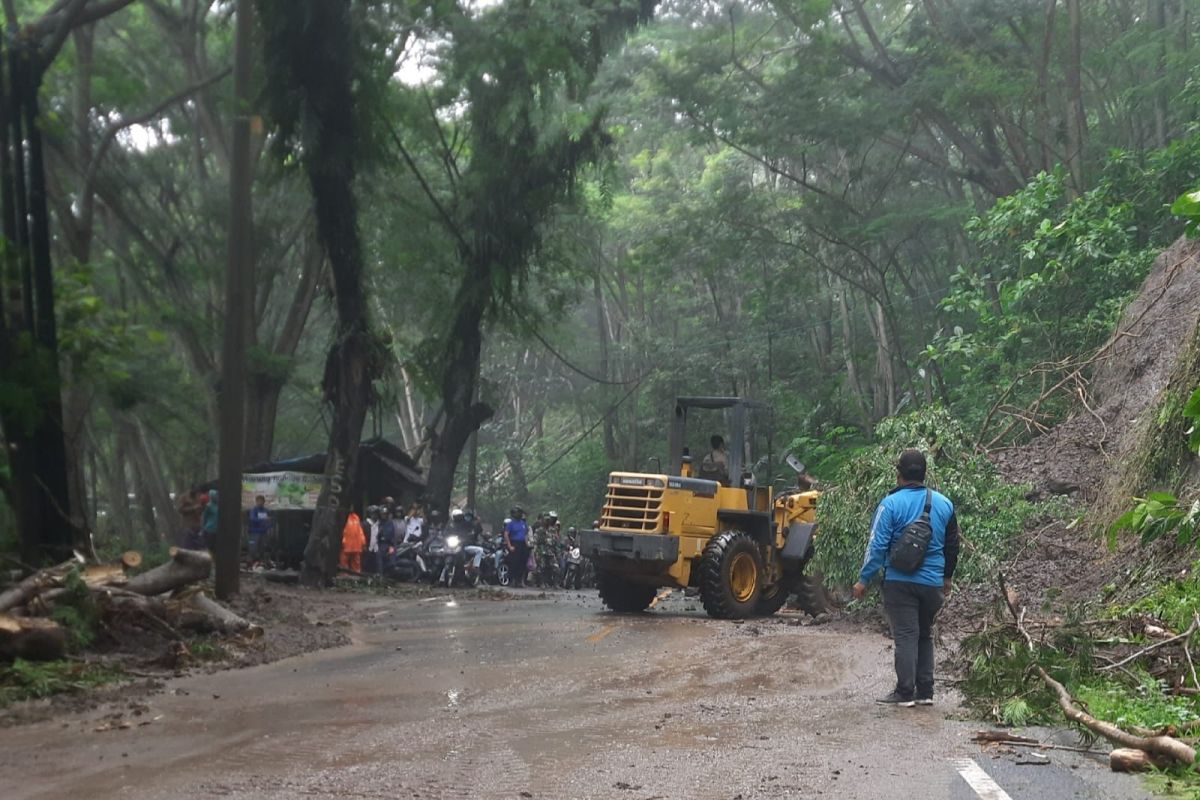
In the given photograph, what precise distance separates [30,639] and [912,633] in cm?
688

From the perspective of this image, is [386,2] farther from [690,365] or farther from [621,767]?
[690,365]

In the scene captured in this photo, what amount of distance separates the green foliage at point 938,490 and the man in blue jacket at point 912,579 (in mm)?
5020

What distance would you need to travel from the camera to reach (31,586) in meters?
12.3

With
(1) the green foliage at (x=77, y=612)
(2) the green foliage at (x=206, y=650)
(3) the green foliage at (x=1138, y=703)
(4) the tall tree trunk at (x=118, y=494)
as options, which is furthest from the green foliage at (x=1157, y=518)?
(4) the tall tree trunk at (x=118, y=494)

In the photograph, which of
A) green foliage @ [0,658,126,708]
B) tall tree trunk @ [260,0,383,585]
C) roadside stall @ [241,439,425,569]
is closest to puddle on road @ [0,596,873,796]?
green foliage @ [0,658,126,708]

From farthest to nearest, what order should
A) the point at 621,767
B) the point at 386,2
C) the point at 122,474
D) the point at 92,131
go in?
1. the point at 122,474
2. the point at 92,131
3. the point at 386,2
4. the point at 621,767

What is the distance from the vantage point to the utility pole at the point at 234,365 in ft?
54.2

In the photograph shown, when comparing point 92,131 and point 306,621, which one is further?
point 92,131

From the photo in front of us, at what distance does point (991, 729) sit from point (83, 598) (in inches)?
316

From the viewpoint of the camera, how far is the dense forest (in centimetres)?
2098

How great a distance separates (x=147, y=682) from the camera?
11.2 metres

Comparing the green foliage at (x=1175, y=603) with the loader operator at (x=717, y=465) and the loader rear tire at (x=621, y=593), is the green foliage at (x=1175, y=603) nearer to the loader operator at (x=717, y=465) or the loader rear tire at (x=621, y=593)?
the loader operator at (x=717, y=465)

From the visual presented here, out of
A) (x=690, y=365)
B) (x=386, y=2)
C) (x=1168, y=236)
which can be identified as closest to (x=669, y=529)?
(x=386, y=2)

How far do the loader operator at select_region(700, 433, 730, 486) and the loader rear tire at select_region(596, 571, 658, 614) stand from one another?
194cm
